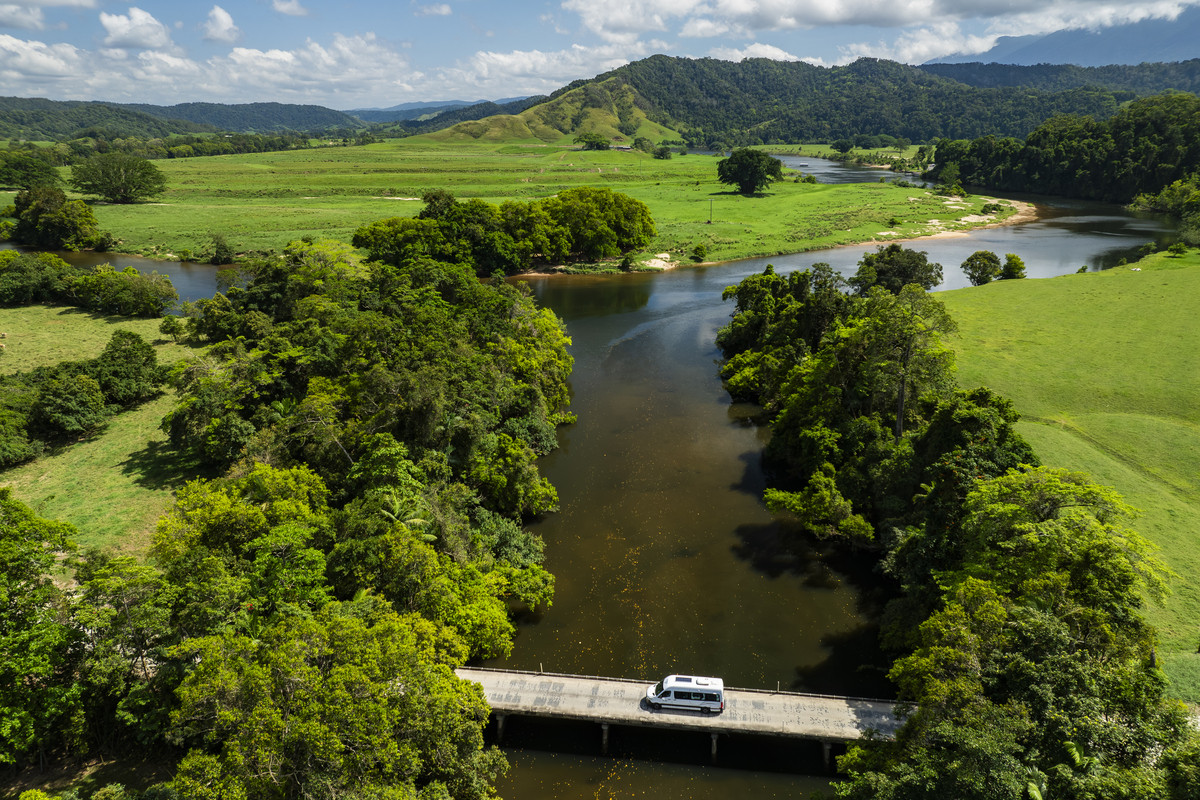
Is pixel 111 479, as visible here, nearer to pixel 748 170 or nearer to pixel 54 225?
pixel 54 225

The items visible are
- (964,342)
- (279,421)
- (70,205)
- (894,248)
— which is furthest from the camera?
(70,205)

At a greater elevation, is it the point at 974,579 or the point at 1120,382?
the point at 1120,382

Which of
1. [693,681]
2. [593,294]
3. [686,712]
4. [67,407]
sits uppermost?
[593,294]

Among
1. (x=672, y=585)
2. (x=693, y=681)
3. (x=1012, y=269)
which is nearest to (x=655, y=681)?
(x=693, y=681)

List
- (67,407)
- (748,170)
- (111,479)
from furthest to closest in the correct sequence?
(748,170) → (67,407) → (111,479)

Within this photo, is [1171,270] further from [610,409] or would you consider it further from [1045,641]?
[1045,641]

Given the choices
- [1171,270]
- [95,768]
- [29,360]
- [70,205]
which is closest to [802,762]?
[95,768]
